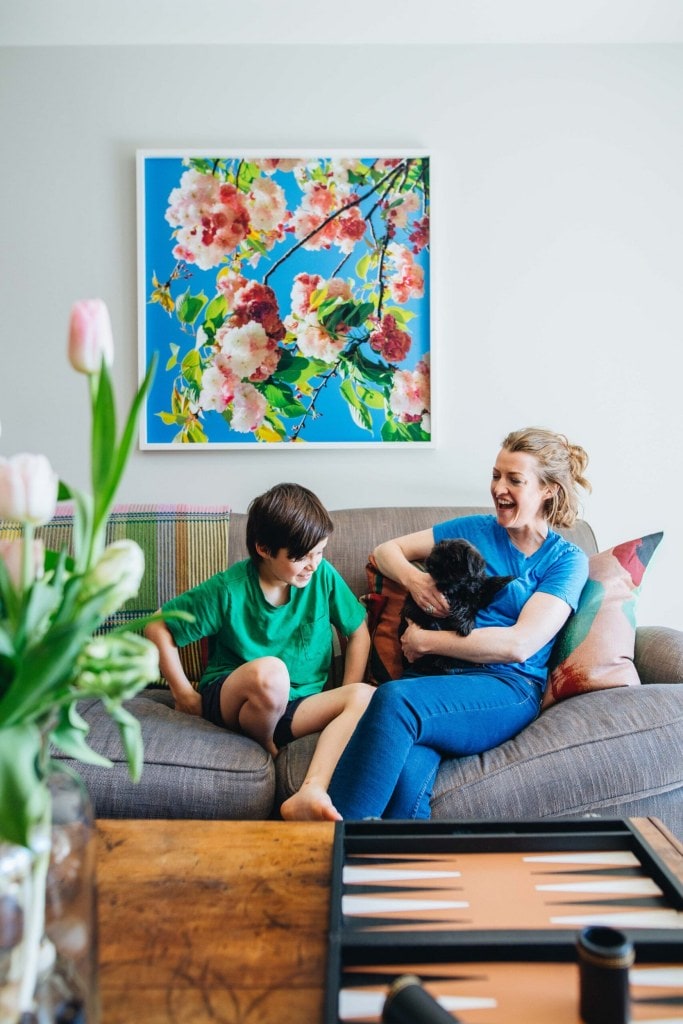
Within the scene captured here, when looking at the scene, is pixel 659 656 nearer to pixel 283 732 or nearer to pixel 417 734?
pixel 417 734

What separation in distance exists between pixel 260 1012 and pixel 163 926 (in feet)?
0.62

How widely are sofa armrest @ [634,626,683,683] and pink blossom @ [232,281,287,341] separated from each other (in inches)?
58.4

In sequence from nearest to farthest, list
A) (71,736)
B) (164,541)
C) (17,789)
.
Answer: (17,789) → (71,736) → (164,541)

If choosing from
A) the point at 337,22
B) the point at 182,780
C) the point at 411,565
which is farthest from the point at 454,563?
the point at 337,22

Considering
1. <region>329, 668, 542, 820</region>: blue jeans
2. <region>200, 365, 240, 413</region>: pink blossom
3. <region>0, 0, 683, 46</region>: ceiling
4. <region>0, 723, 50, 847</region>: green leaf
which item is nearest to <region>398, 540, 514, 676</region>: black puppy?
<region>329, 668, 542, 820</region>: blue jeans

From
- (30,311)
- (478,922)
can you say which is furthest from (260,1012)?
(30,311)

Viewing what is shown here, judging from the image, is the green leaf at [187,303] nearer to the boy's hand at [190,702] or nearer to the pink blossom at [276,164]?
the pink blossom at [276,164]

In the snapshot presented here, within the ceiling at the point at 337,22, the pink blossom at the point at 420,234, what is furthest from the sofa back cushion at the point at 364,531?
the ceiling at the point at 337,22

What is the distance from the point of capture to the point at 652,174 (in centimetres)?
274

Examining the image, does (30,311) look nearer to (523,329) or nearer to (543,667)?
(523,329)

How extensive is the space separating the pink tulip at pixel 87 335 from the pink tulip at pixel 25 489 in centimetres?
9

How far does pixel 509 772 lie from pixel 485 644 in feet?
1.14

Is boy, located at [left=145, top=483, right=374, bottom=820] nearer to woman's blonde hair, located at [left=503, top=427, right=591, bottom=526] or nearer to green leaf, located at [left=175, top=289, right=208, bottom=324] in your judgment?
woman's blonde hair, located at [left=503, top=427, right=591, bottom=526]

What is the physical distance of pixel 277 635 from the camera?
6.98ft
